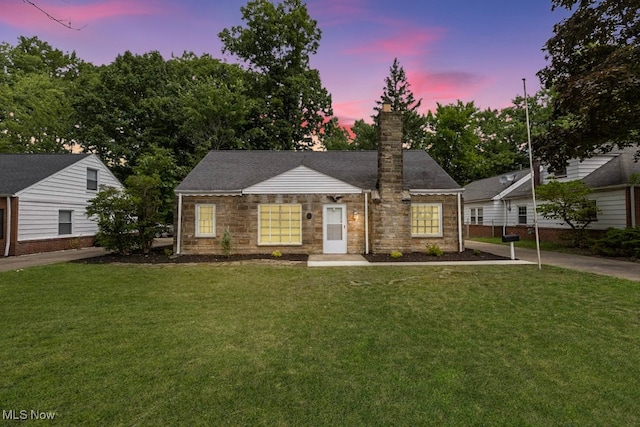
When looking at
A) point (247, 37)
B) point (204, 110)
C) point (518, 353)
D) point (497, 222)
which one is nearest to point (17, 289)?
point (518, 353)

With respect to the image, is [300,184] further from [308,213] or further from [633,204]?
[633,204]

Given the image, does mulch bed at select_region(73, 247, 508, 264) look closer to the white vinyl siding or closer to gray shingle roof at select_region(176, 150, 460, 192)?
gray shingle roof at select_region(176, 150, 460, 192)

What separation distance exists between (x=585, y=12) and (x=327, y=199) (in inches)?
488

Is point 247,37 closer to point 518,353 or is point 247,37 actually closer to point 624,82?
point 624,82

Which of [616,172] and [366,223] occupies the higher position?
[616,172]

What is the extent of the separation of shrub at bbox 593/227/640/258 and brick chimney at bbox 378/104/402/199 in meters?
8.76

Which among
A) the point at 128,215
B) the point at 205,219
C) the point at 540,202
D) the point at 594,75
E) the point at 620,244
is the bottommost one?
the point at 620,244

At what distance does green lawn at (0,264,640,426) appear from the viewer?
2.79m

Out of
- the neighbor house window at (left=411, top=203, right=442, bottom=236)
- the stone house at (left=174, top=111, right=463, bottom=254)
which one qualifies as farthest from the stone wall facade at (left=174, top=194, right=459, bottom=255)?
the neighbor house window at (left=411, top=203, right=442, bottom=236)

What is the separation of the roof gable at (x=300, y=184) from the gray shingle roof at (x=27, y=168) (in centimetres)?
1070

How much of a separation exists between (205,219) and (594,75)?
15135 mm

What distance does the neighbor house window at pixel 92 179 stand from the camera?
1789 cm

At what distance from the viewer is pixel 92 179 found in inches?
715

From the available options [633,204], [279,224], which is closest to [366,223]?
[279,224]
